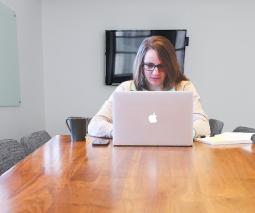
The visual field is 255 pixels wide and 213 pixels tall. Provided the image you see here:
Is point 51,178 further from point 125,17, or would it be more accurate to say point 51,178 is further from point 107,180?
point 125,17

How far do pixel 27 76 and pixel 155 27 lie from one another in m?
1.58

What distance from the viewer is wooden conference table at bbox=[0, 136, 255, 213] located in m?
0.68

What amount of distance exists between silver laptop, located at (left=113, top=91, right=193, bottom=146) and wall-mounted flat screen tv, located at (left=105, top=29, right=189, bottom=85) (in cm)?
219

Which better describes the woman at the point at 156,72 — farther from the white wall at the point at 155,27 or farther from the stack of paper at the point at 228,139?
the white wall at the point at 155,27

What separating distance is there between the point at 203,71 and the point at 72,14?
1.72 meters

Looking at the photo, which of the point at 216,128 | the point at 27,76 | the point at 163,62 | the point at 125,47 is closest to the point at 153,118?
the point at 163,62

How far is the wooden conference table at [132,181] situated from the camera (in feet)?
2.23

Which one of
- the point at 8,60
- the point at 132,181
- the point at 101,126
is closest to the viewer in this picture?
the point at 132,181

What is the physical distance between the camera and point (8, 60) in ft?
8.57

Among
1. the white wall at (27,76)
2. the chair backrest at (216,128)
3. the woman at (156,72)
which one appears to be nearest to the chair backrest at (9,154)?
the woman at (156,72)

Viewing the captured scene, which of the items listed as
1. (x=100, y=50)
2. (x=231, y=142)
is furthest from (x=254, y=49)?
(x=231, y=142)

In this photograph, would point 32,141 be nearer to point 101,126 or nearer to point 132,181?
point 101,126

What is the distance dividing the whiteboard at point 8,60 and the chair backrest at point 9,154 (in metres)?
1.04

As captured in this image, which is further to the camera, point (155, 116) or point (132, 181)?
point (155, 116)
